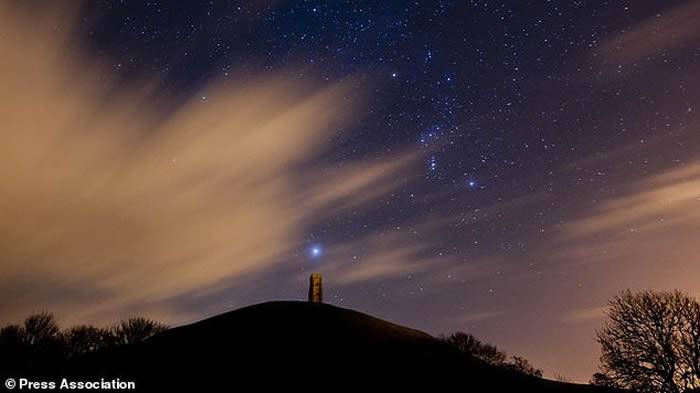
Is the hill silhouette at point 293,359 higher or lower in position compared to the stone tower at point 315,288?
lower

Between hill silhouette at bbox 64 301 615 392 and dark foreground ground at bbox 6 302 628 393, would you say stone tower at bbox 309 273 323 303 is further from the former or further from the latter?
dark foreground ground at bbox 6 302 628 393

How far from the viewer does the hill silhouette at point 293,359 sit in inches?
574

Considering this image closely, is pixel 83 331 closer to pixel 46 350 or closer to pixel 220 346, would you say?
pixel 46 350

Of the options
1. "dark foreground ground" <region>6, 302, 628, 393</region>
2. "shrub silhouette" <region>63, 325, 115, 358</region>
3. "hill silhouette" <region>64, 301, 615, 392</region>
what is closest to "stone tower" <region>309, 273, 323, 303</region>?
"hill silhouette" <region>64, 301, 615, 392</region>

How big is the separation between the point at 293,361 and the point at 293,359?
166mm

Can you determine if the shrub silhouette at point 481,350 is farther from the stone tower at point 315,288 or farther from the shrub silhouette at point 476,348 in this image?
the stone tower at point 315,288

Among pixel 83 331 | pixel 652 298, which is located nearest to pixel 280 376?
pixel 652 298

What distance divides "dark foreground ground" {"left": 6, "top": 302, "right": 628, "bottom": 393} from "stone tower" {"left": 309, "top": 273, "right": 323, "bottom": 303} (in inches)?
259

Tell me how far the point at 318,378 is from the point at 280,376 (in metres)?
1.21

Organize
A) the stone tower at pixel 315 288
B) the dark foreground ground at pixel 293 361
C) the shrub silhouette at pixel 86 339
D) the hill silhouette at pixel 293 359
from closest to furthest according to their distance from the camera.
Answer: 1. the dark foreground ground at pixel 293 361
2. the hill silhouette at pixel 293 359
3. the stone tower at pixel 315 288
4. the shrub silhouette at pixel 86 339

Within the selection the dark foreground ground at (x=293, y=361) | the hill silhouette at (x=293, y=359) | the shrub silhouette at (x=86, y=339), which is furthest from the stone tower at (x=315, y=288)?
the shrub silhouette at (x=86, y=339)

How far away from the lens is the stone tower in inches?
1104

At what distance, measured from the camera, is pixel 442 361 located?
17.5m

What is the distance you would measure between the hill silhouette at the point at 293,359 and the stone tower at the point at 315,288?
643 centimetres
